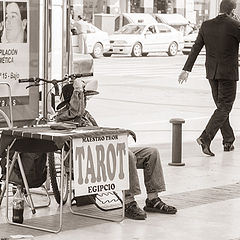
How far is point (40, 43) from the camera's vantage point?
1030cm

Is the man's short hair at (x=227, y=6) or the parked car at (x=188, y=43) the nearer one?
the man's short hair at (x=227, y=6)

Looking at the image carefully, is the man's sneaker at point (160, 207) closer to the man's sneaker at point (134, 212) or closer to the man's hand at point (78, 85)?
the man's sneaker at point (134, 212)

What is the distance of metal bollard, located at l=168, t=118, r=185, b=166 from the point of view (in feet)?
36.2

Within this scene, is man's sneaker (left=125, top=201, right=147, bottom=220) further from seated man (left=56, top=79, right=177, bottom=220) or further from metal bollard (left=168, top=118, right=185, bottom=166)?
metal bollard (left=168, top=118, right=185, bottom=166)

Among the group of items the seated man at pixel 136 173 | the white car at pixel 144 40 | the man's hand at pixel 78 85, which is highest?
the man's hand at pixel 78 85

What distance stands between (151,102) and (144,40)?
20407mm

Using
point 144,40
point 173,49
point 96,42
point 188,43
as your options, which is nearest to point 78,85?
point 96,42

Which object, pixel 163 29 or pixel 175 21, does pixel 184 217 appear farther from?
pixel 175 21

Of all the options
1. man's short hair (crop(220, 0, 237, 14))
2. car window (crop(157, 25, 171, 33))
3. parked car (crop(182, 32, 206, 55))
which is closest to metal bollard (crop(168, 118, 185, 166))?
man's short hair (crop(220, 0, 237, 14))

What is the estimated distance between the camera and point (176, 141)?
439 inches

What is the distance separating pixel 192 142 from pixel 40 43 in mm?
3942

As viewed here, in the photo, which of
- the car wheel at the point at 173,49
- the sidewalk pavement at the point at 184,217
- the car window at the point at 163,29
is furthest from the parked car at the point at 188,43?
the sidewalk pavement at the point at 184,217

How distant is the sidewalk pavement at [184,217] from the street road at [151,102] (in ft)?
9.39

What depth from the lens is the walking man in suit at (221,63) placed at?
11984 millimetres
